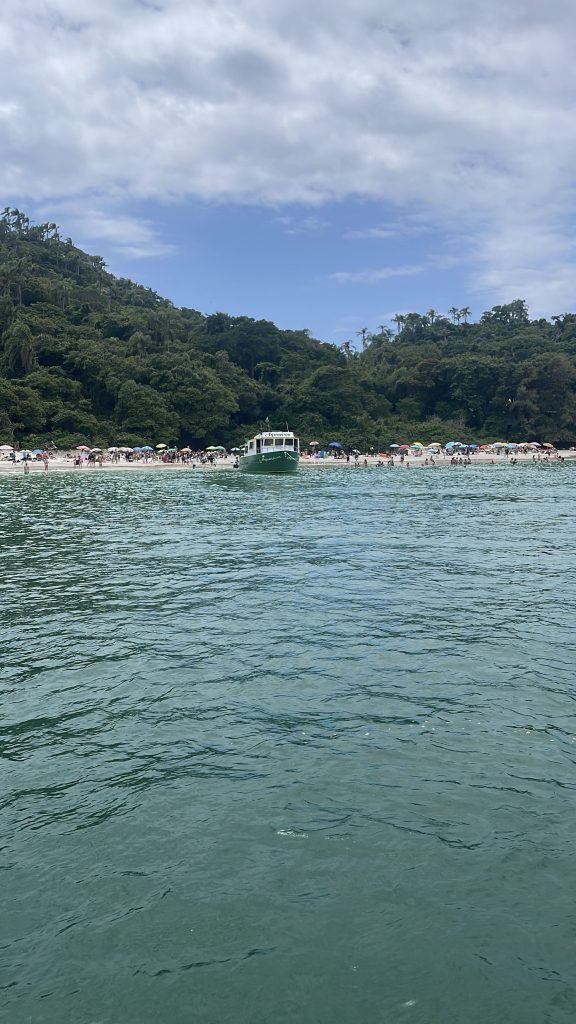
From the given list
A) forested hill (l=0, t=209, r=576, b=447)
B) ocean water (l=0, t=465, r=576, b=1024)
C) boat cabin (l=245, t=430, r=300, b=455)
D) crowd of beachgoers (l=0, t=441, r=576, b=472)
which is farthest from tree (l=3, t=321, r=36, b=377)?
ocean water (l=0, t=465, r=576, b=1024)

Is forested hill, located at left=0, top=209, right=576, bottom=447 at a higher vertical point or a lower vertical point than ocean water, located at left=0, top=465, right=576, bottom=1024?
higher

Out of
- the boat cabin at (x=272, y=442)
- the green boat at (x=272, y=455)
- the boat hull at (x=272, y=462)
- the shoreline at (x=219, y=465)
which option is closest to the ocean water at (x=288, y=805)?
the boat hull at (x=272, y=462)

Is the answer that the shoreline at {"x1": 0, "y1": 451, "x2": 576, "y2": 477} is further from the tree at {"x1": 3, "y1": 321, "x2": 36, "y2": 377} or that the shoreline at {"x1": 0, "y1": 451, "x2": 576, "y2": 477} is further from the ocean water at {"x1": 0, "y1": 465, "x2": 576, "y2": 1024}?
the ocean water at {"x1": 0, "y1": 465, "x2": 576, "y2": 1024}

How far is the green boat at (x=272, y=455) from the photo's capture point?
2685 inches

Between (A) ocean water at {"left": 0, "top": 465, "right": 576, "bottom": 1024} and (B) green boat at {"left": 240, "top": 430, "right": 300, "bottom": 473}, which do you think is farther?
(B) green boat at {"left": 240, "top": 430, "right": 300, "bottom": 473}

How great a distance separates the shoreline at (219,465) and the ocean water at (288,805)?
61.1 metres

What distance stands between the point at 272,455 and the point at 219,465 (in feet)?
75.6

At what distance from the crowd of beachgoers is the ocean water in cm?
6302

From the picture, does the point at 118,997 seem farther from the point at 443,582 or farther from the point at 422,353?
the point at 422,353

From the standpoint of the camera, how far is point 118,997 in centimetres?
479

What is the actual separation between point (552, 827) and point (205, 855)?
3356 millimetres

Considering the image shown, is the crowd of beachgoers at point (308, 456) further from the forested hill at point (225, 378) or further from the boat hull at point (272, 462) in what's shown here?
the boat hull at point (272, 462)

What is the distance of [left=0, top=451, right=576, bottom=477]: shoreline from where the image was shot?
247 feet

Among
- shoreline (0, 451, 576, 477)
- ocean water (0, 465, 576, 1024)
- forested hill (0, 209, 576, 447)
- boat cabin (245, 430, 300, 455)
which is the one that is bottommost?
ocean water (0, 465, 576, 1024)
